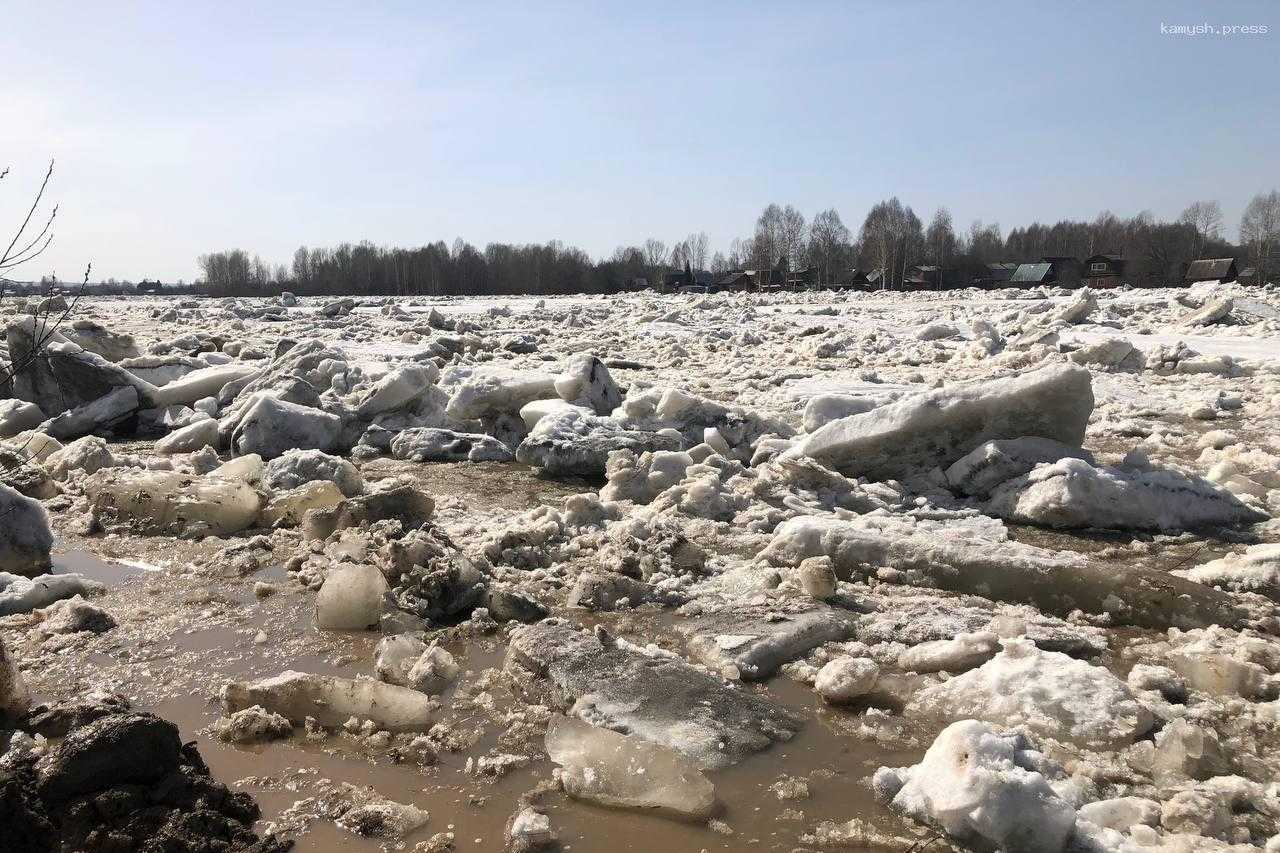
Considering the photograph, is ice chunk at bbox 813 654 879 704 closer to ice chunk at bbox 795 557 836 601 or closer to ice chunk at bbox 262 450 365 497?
ice chunk at bbox 795 557 836 601

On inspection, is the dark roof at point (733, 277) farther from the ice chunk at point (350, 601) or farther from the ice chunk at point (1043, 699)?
the ice chunk at point (1043, 699)

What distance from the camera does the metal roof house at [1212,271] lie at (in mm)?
40562

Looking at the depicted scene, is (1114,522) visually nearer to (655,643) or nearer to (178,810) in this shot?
(655,643)

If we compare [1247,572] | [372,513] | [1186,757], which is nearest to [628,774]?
[1186,757]

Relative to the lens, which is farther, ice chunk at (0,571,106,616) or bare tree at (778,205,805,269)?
bare tree at (778,205,805,269)

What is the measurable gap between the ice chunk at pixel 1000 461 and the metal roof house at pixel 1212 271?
43658 mm

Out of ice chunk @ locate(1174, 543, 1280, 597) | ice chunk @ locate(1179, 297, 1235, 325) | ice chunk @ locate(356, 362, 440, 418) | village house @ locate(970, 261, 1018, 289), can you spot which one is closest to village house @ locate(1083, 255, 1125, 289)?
village house @ locate(970, 261, 1018, 289)

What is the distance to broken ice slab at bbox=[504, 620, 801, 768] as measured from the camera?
230 centimetres

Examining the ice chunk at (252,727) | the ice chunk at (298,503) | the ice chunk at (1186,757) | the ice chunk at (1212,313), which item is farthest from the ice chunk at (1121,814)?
the ice chunk at (1212,313)

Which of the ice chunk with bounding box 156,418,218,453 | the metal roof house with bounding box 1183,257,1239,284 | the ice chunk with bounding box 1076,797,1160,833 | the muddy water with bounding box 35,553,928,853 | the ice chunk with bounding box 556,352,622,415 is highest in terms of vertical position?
the metal roof house with bounding box 1183,257,1239,284

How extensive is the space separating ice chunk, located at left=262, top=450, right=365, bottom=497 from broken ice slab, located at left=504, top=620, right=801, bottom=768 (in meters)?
2.71

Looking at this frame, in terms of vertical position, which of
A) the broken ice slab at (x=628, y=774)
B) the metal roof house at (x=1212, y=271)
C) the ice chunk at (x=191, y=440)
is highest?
the metal roof house at (x=1212, y=271)

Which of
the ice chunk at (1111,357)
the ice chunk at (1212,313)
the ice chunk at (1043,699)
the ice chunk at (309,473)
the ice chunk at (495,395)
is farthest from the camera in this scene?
the ice chunk at (1212,313)

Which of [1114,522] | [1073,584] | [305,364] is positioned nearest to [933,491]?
[1114,522]
